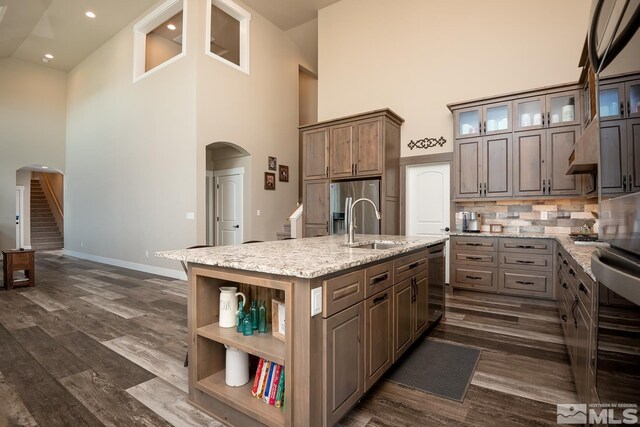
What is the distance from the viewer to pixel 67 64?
8.48 m

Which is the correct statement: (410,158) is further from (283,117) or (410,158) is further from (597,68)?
(597,68)

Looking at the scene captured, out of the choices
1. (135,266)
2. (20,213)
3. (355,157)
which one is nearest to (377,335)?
(355,157)

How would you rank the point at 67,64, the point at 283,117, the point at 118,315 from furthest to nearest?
the point at 67,64, the point at 283,117, the point at 118,315

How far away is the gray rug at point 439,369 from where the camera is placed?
2.14m

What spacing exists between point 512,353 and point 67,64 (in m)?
11.3

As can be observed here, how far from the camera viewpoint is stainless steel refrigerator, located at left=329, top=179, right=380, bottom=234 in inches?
200

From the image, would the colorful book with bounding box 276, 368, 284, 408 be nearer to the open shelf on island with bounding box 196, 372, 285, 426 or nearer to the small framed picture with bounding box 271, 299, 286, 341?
the open shelf on island with bounding box 196, 372, 285, 426

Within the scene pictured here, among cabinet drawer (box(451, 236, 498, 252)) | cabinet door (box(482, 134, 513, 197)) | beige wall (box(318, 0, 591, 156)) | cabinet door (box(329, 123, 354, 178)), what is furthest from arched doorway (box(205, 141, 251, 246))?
cabinet door (box(482, 134, 513, 197))

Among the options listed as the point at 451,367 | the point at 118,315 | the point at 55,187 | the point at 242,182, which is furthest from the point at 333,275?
the point at 55,187

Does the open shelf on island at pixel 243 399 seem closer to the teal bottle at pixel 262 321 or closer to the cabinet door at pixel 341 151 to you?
the teal bottle at pixel 262 321

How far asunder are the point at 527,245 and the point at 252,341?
379cm

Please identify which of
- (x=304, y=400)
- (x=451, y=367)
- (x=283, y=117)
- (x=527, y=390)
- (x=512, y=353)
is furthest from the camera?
(x=283, y=117)

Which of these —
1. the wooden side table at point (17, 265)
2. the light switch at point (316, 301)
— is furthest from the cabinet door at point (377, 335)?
the wooden side table at point (17, 265)

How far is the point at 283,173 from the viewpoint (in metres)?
7.11
